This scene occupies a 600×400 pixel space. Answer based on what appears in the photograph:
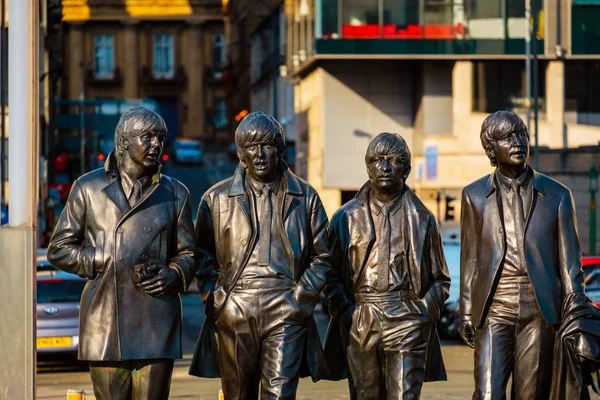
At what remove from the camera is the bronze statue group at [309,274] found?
10.5m

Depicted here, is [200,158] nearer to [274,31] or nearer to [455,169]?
[274,31]

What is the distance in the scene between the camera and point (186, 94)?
109 metres

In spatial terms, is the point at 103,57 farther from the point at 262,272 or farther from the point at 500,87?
the point at 262,272

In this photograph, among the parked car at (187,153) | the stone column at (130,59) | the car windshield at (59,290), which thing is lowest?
the car windshield at (59,290)

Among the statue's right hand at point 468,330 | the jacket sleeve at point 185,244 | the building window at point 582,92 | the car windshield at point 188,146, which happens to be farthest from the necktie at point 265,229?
the car windshield at point 188,146

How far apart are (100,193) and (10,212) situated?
0.63 metres

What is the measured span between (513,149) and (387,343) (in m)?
1.67

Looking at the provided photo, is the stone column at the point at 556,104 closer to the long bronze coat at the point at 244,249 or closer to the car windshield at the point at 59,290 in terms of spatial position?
the car windshield at the point at 59,290

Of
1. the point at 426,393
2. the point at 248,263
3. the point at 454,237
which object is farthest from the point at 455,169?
the point at 248,263

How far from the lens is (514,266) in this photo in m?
11.0

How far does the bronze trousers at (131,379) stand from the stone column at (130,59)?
3845 inches

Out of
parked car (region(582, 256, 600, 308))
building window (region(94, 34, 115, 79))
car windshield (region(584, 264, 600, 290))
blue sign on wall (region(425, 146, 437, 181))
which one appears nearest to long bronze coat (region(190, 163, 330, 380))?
parked car (region(582, 256, 600, 308))

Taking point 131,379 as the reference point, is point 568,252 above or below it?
above

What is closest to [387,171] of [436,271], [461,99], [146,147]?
[436,271]
